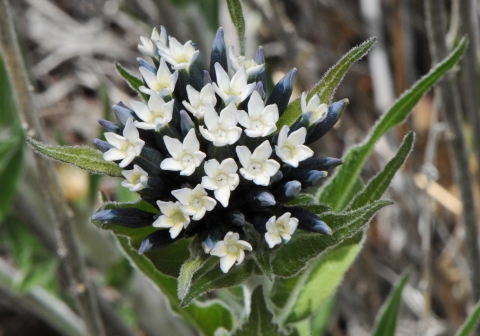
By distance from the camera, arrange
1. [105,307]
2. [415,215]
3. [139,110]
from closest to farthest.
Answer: [139,110]
[105,307]
[415,215]

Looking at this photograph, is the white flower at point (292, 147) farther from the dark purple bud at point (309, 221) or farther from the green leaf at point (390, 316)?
the green leaf at point (390, 316)

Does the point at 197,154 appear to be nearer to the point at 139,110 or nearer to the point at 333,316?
the point at 139,110

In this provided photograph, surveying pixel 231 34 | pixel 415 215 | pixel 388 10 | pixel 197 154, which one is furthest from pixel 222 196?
pixel 388 10

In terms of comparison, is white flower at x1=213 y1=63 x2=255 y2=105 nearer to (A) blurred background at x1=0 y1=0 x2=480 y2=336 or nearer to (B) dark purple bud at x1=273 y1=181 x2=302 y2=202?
(B) dark purple bud at x1=273 y1=181 x2=302 y2=202

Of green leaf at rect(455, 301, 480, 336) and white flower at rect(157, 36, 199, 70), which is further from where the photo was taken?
green leaf at rect(455, 301, 480, 336)

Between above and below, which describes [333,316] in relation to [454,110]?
below

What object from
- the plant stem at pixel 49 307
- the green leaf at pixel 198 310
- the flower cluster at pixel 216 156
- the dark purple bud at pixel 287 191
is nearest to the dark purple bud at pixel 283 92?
the flower cluster at pixel 216 156

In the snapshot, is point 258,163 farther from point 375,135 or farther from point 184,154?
point 375,135

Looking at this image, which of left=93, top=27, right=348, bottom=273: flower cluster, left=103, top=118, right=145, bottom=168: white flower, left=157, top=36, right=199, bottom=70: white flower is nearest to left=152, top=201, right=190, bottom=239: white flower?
left=93, top=27, right=348, bottom=273: flower cluster
